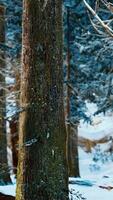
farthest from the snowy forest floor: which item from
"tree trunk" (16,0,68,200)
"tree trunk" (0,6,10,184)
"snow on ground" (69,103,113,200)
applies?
"tree trunk" (16,0,68,200)

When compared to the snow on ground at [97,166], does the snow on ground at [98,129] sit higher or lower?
higher

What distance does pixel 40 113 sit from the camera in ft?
26.5

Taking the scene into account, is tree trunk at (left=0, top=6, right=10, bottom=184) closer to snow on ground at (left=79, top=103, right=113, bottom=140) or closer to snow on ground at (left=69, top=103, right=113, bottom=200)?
snow on ground at (left=69, top=103, right=113, bottom=200)

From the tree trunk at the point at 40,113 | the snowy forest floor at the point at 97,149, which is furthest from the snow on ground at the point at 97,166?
the tree trunk at the point at 40,113

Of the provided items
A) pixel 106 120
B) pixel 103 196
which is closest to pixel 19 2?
pixel 103 196

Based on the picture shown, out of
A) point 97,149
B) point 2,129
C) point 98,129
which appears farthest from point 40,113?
point 98,129

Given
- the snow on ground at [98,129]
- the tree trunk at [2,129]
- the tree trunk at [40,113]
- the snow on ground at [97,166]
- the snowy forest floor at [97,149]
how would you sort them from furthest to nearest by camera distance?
the snow on ground at [98,129], the snowy forest floor at [97,149], the tree trunk at [2,129], the snow on ground at [97,166], the tree trunk at [40,113]

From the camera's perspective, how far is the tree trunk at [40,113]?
26.4 ft

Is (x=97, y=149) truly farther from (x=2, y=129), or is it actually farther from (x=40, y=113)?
(x=40, y=113)

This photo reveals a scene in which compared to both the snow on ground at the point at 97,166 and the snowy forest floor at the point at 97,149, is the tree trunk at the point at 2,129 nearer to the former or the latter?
the snow on ground at the point at 97,166

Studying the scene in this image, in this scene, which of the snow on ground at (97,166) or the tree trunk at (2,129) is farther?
the tree trunk at (2,129)

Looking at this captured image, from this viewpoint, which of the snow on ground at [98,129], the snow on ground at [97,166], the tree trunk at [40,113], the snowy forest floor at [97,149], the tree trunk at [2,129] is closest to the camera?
the tree trunk at [40,113]

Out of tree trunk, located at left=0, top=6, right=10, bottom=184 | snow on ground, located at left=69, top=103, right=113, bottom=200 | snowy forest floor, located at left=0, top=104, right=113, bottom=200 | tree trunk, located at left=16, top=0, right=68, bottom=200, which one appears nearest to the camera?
tree trunk, located at left=16, top=0, right=68, bottom=200

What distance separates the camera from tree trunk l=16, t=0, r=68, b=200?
805 centimetres
